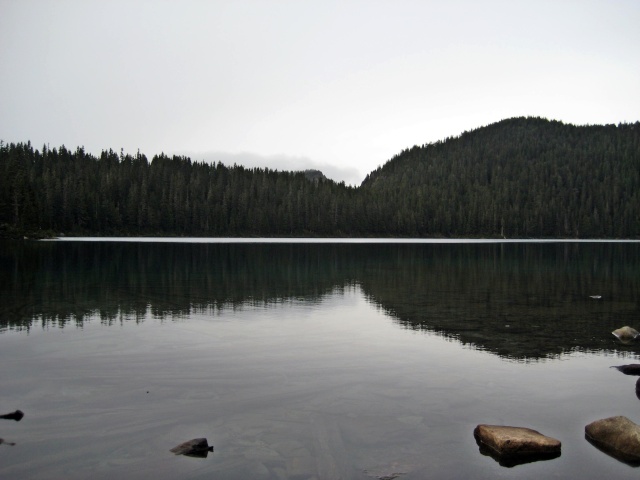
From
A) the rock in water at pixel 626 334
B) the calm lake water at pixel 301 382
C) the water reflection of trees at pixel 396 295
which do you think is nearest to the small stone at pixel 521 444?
the calm lake water at pixel 301 382

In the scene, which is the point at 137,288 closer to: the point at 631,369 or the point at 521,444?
the point at 631,369

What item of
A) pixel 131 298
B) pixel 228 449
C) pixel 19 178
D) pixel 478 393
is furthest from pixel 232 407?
pixel 19 178

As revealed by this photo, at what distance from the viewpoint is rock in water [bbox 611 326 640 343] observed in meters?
20.4

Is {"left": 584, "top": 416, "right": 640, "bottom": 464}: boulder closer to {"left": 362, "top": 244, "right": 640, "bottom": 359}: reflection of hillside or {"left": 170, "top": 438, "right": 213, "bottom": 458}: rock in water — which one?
{"left": 362, "top": 244, "right": 640, "bottom": 359}: reflection of hillside

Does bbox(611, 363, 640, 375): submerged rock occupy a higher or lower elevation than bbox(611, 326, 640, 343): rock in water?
lower

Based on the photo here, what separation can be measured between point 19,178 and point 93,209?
5348 centimetres

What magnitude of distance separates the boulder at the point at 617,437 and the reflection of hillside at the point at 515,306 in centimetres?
663

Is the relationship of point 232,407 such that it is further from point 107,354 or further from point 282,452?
point 107,354

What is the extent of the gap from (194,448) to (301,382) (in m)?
5.01

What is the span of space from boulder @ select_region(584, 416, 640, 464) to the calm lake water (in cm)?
30

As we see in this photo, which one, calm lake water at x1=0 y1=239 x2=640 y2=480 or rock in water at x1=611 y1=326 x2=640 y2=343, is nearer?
calm lake water at x1=0 y1=239 x2=640 y2=480

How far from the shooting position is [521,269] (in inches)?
2149

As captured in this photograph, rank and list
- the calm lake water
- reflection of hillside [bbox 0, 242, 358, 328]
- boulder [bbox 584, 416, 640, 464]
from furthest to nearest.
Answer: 1. reflection of hillside [bbox 0, 242, 358, 328]
2. boulder [bbox 584, 416, 640, 464]
3. the calm lake water

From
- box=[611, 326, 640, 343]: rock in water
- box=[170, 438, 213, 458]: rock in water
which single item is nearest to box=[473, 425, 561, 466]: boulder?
box=[170, 438, 213, 458]: rock in water
